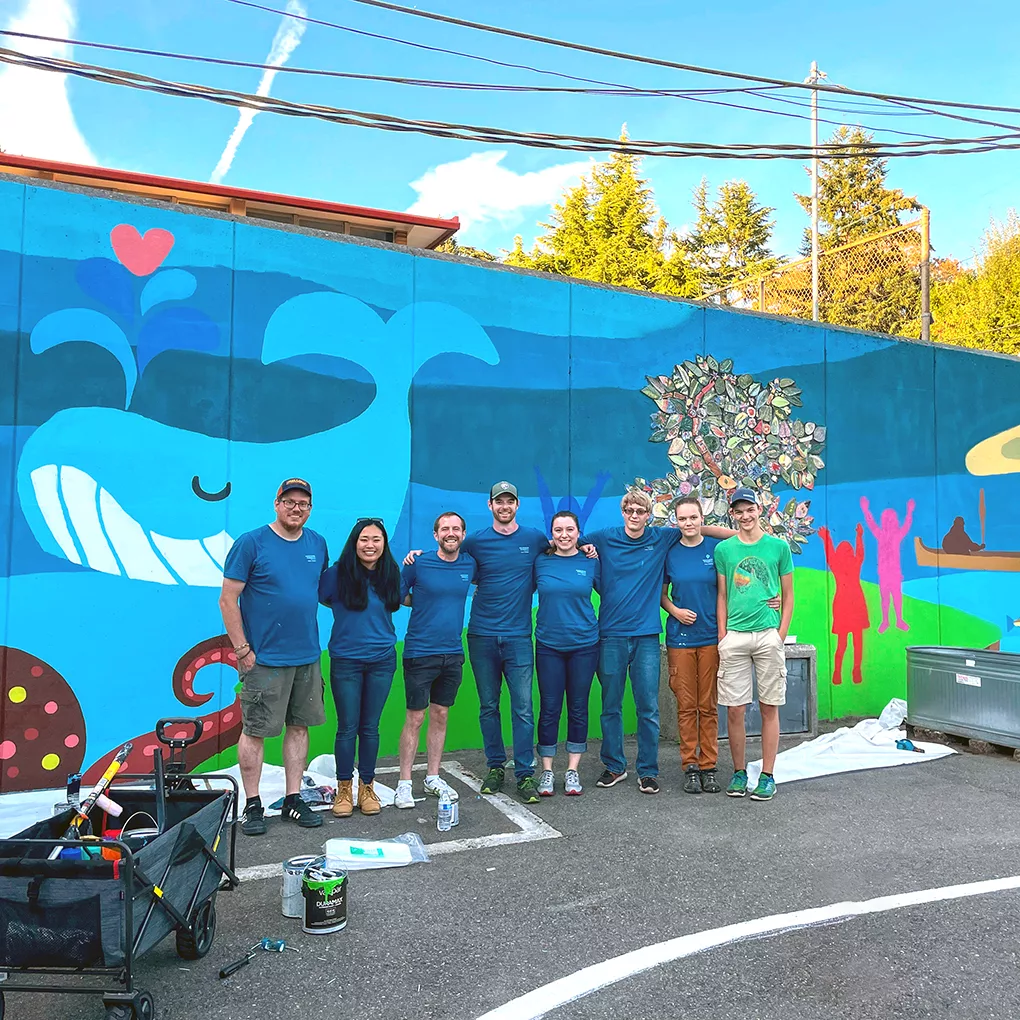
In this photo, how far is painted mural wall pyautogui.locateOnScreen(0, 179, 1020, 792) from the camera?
5.44 metres

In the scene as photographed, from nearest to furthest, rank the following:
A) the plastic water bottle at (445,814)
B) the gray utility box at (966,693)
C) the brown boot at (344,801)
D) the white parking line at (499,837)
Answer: the white parking line at (499,837) < the plastic water bottle at (445,814) < the brown boot at (344,801) < the gray utility box at (966,693)

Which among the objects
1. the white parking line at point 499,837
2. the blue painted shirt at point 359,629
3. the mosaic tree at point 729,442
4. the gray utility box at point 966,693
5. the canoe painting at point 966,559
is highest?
the mosaic tree at point 729,442

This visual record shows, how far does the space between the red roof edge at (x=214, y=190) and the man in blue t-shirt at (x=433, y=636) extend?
7666 mm

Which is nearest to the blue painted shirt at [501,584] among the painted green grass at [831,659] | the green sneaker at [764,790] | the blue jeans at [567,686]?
the blue jeans at [567,686]

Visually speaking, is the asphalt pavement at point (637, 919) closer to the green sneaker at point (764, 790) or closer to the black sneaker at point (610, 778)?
the green sneaker at point (764, 790)

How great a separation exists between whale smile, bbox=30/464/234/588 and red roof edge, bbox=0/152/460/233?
6.43 meters

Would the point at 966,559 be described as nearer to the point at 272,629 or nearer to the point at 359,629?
the point at 359,629

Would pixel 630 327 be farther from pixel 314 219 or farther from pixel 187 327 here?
pixel 314 219

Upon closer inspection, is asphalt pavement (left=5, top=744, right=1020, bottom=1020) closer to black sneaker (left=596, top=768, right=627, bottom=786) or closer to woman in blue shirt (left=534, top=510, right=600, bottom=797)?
black sneaker (left=596, top=768, right=627, bottom=786)

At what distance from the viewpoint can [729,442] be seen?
7.94 metres

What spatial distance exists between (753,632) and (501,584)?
65.0 inches

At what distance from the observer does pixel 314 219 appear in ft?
38.7

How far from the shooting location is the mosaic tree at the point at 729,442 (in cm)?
761

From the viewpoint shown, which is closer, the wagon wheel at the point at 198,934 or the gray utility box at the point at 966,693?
the wagon wheel at the point at 198,934
